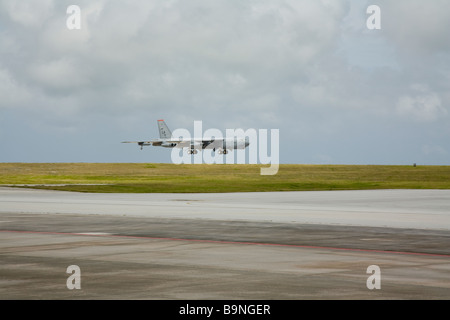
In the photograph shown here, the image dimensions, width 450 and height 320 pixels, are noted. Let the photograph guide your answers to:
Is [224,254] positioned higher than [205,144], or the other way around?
[205,144]

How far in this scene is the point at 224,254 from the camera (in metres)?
19.8

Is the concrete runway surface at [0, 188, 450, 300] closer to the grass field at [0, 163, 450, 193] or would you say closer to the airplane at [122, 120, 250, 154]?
the grass field at [0, 163, 450, 193]

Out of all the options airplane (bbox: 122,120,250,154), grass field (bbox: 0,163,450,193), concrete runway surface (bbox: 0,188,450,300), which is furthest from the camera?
airplane (bbox: 122,120,250,154)

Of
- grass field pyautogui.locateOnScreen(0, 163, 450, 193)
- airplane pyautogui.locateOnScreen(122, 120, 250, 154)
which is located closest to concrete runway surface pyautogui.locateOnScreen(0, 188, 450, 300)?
grass field pyautogui.locateOnScreen(0, 163, 450, 193)

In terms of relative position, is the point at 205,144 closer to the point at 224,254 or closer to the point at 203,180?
the point at 203,180

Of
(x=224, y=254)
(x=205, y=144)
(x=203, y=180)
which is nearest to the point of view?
(x=224, y=254)

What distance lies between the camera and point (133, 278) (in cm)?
1510

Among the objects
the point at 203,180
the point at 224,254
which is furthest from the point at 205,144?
the point at 224,254

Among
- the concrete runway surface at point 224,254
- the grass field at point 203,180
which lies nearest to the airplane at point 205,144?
the grass field at point 203,180

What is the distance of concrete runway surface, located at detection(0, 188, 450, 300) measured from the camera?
1371 cm

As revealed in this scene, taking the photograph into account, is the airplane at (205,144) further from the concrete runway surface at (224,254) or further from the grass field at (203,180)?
the concrete runway surface at (224,254)

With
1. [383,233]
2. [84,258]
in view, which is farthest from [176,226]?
[84,258]

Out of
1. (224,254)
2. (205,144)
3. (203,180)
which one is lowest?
(224,254)
